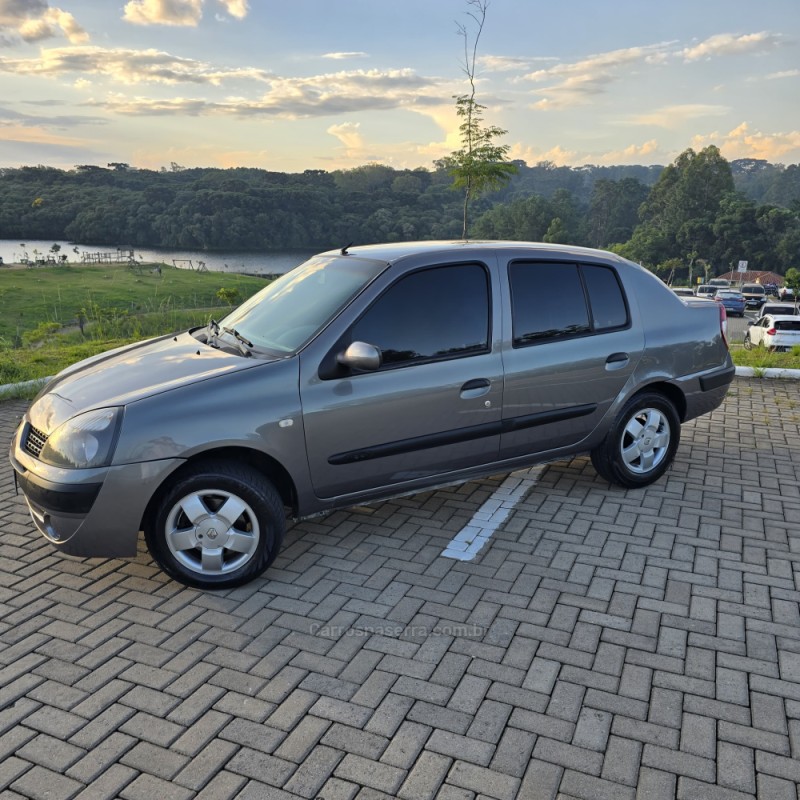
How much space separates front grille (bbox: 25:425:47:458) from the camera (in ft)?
12.4

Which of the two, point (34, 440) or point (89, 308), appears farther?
point (89, 308)

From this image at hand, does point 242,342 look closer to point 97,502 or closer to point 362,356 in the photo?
point 362,356

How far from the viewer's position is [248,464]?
3865 millimetres

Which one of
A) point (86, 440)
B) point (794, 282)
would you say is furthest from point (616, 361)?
point (794, 282)

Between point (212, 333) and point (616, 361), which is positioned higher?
point (212, 333)

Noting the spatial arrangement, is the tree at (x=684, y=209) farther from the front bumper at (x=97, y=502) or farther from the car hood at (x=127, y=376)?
the front bumper at (x=97, y=502)

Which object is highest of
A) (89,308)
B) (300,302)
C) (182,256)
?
(182,256)

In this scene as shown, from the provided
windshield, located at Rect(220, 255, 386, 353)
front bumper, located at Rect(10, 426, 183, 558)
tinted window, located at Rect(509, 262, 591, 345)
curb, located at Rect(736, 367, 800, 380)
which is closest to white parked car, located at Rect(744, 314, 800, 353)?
curb, located at Rect(736, 367, 800, 380)

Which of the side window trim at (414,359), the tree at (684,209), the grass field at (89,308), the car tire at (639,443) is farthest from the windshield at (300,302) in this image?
the tree at (684,209)

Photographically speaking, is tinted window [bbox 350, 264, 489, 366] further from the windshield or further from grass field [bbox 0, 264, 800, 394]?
grass field [bbox 0, 264, 800, 394]

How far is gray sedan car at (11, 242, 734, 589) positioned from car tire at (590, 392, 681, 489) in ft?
0.05

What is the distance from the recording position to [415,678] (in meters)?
3.07

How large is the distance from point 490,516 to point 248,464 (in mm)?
1772

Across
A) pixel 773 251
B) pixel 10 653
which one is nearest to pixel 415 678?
pixel 10 653
